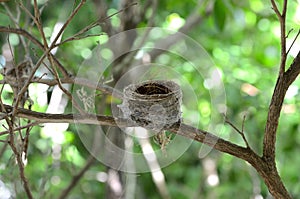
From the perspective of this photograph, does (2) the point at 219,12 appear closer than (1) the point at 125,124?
No

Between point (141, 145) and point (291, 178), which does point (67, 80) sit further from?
point (291, 178)

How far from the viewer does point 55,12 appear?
2.13m

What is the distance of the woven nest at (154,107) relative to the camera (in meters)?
0.84

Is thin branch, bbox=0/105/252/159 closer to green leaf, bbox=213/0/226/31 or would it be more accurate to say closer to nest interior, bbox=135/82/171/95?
nest interior, bbox=135/82/171/95

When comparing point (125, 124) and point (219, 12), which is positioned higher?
point (219, 12)

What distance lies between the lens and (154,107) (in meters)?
0.84

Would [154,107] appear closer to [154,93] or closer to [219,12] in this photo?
[154,93]

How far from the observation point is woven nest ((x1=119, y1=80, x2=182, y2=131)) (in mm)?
843

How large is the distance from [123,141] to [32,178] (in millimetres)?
1259

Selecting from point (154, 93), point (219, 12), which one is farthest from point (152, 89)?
point (219, 12)

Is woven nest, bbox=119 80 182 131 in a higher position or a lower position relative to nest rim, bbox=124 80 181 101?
lower

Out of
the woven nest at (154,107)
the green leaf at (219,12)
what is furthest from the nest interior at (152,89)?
the green leaf at (219,12)

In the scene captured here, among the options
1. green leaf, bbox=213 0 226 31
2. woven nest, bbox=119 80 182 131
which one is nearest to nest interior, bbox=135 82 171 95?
woven nest, bbox=119 80 182 131

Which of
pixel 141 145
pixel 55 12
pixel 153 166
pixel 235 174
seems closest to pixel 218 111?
pixel 141 145
